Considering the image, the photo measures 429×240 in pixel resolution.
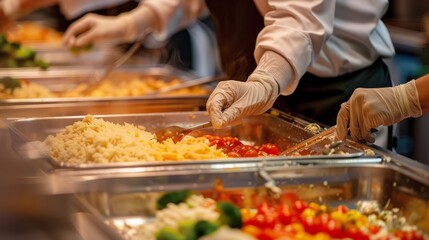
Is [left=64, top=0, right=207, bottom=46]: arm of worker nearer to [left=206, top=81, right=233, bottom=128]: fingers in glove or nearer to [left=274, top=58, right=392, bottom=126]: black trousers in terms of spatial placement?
[left=274, top=58, right=392, bottom=126]: black trousers

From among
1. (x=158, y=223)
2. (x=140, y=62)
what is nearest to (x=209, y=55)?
(x=140, y=62)

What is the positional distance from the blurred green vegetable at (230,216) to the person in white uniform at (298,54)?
624 millimetres

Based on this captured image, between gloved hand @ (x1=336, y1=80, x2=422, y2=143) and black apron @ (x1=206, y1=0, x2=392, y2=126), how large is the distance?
0.53 meters

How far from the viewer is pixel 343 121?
2.04 m

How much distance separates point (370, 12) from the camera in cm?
254

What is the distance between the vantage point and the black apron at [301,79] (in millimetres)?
2566

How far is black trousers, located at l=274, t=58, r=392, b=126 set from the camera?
2.55m

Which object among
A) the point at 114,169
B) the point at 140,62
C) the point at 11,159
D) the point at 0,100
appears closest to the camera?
the point at 11,159

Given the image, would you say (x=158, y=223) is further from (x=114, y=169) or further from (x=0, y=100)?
(x=0, y=100)

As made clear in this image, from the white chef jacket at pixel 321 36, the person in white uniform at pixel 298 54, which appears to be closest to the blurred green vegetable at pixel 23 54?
the person in white uniform at pixel 298 54

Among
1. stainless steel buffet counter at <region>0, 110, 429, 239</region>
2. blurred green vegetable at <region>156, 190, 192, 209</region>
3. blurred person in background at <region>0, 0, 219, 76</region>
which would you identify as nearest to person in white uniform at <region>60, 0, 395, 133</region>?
stainless steel buffet counter at <region>0, 110, 429, 239</region>

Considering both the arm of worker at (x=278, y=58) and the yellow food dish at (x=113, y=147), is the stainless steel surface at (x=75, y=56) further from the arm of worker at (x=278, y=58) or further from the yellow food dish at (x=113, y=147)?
the yellow food dish at (x=113, y=147)

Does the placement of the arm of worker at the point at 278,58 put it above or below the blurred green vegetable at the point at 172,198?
above

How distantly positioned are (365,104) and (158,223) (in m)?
0.73
